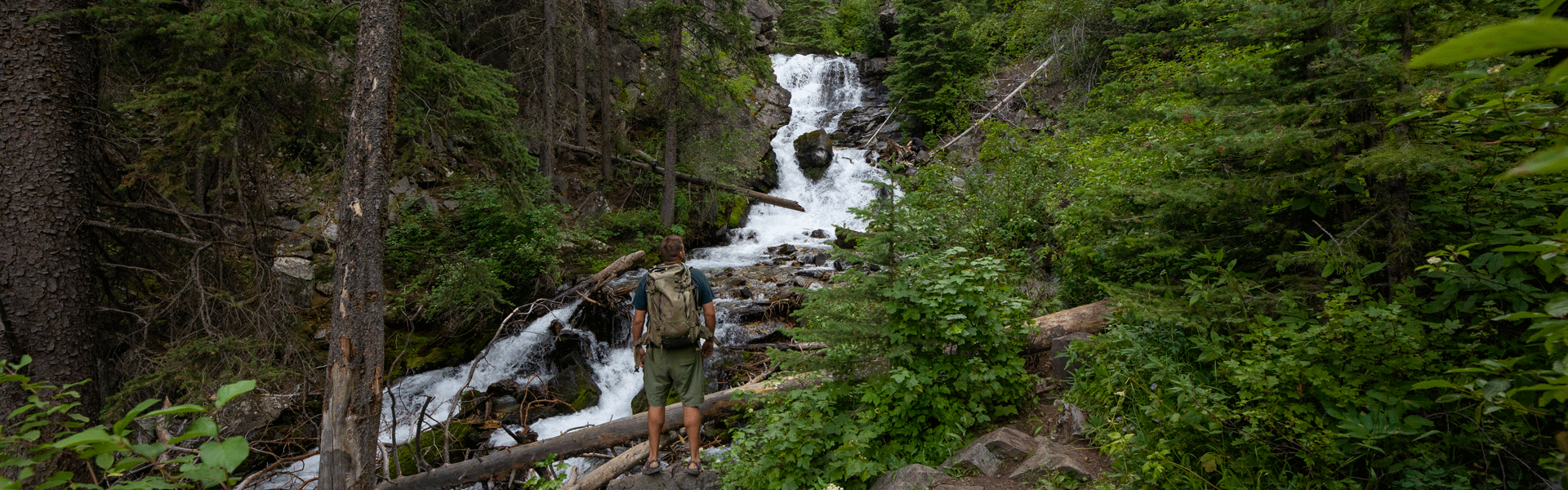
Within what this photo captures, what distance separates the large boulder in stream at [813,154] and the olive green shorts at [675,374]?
43.4 feet

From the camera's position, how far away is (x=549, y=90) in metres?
12.5

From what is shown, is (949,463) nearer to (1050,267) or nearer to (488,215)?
(1050,267)

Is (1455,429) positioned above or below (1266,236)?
below

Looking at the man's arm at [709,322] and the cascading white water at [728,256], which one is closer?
the man's arm at [709,322]

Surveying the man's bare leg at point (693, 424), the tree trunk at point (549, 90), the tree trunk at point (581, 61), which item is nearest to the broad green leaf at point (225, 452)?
the man's bare leg at point (693, 424)

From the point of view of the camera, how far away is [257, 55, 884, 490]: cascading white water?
725 centimetres

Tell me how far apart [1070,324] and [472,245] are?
9.13 meters

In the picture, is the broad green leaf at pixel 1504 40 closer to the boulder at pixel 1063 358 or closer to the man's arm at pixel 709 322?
the boulder at pixel 1063 358

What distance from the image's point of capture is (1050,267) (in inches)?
282

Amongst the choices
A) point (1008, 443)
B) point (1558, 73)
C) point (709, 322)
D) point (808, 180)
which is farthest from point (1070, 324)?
point (808, 180)

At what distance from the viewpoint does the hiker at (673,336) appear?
488 cm

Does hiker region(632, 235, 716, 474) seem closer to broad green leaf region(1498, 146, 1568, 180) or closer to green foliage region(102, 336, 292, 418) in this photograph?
green foliage region(102, 336, 292, 418)

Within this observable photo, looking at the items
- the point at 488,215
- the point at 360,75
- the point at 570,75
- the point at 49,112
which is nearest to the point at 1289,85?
the point at 360,75

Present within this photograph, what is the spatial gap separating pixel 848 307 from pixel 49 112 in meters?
5.75
